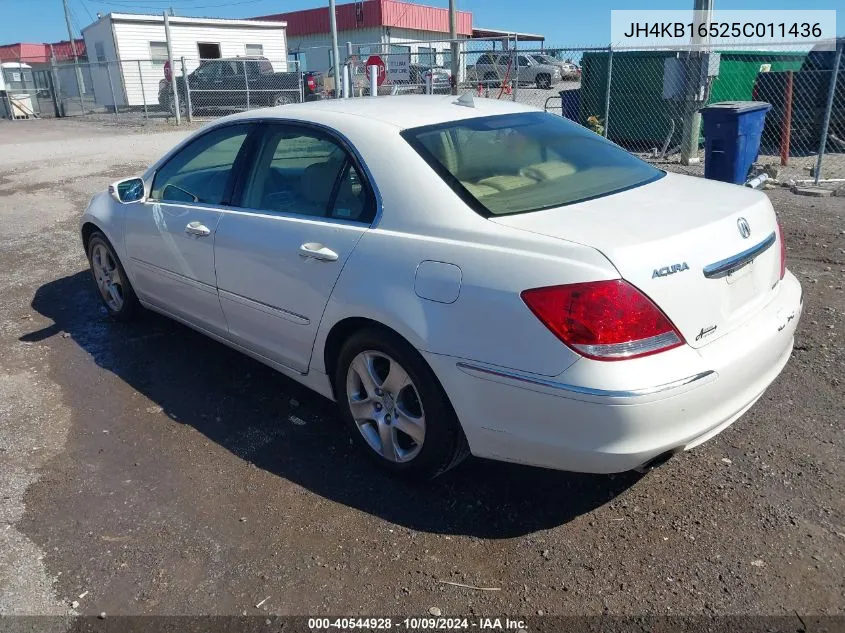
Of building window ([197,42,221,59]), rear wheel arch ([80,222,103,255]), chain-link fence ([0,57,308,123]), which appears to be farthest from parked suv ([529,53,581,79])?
rear wheel arch ([80,222,103,255])

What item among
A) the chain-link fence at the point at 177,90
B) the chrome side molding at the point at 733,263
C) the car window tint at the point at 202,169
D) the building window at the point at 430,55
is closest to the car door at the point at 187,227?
the car window tint at the point at 202,169

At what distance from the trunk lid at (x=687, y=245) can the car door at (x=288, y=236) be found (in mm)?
831

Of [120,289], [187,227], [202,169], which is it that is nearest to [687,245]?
[187,227]

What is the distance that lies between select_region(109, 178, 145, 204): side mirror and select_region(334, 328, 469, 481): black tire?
7.27 feet

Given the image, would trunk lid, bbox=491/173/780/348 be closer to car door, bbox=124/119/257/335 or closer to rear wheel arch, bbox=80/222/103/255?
car door, bbox=124/119/257/335

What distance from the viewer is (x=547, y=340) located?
7.77ft

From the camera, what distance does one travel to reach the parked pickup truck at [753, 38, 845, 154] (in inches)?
464

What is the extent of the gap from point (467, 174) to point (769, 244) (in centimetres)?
130

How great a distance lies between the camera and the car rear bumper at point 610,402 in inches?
91.3

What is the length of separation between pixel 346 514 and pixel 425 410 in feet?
1.90

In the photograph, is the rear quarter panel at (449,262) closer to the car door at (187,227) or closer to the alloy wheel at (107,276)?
the car door at (187,227)

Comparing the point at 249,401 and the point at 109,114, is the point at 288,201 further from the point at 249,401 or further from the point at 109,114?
the point at 109,114

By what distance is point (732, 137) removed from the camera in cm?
835

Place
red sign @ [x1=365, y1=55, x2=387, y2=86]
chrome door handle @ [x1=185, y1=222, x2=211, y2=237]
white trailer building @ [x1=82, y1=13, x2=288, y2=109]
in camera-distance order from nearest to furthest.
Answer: chrome door handle @ [x1=185, y1=222, x2=211, y2=237] < red sign @ [x1=365, y1=55, x2=387, y2=86] < white trailer building @ [x1=82, y1=13, x2=288, y2=109]
